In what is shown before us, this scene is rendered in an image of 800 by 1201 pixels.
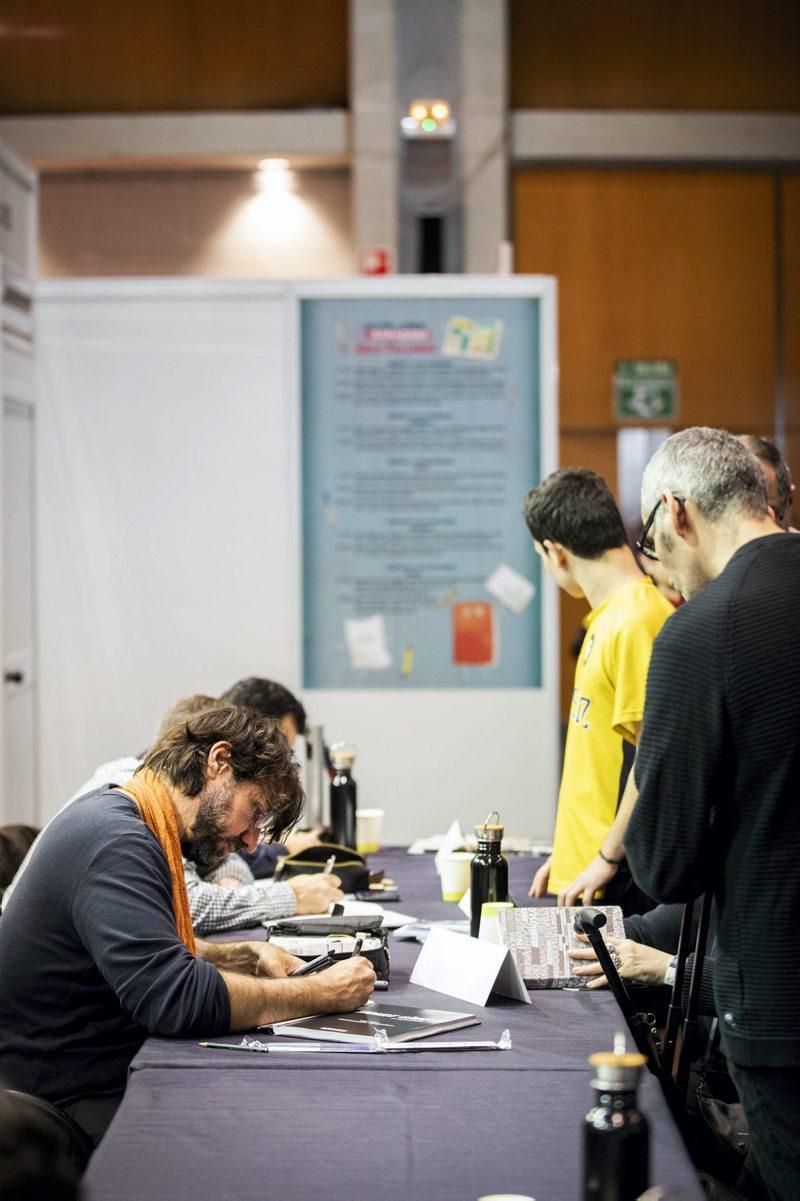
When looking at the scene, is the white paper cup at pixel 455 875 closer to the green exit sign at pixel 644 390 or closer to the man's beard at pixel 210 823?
the man's beard at pixel 210 823

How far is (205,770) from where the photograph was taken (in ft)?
7.27

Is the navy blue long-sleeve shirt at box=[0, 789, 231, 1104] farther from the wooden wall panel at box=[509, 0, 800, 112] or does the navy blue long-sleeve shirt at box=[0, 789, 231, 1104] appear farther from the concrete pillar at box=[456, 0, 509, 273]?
the wooden wall panel at box=[509, 0, 800, 112]

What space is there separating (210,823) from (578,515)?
1.19 metres

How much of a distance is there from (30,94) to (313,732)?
13.9ft

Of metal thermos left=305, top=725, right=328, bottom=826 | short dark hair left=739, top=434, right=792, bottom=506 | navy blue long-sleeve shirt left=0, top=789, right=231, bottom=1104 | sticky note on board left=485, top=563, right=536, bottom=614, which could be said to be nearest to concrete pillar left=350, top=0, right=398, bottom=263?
sticky note on board left=485, top=563, right=536, bottom=614

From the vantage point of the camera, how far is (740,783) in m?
1.79

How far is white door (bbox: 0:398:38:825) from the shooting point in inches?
190

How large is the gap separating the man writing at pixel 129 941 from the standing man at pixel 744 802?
1.90 feet

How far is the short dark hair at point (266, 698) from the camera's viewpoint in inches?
128

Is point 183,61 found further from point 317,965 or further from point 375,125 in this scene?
point 317,965

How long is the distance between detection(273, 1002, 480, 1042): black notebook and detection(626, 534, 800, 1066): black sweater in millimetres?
417

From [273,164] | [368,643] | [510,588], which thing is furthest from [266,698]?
[273,164]

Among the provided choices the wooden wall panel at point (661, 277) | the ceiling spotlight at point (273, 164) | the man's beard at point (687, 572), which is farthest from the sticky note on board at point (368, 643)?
the man's beard at point (687, 572)

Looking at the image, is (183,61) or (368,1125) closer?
(368,1125)
